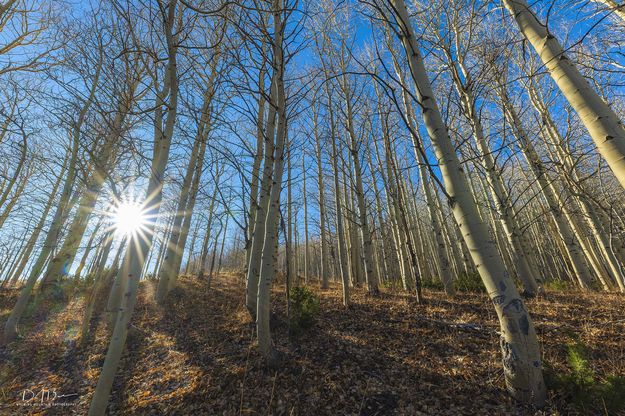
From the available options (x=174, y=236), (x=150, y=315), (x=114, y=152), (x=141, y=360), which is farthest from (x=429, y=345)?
(x=114, y=152)

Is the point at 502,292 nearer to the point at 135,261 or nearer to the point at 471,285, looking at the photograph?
the point at 135,261

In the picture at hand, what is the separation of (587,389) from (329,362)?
2.64 meters

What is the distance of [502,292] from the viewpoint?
2051 mm

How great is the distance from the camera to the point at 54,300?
8.84 metres

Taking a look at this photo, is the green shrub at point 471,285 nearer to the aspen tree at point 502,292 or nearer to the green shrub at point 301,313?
the green shrub at point 301,313

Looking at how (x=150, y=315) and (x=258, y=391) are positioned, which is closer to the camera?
(x=258, y=391)

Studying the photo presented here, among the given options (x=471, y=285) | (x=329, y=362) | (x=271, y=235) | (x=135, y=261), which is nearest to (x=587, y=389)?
(x=329, y=362)

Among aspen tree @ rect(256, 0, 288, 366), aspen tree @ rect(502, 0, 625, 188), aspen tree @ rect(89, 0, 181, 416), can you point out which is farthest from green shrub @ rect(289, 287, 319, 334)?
aspen tree @ rect(502, 0, 625, 188)

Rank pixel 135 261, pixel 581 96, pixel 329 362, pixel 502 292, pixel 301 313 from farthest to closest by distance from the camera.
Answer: pixel 301 313
pixel 329 362
pixel 135 261
pixel 581 96
pixel 502 292

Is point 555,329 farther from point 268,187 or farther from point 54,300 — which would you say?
point 54,300

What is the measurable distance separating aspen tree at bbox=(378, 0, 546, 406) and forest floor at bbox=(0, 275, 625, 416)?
0.24m

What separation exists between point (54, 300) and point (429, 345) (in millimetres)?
12597

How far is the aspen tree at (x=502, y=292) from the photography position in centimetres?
204

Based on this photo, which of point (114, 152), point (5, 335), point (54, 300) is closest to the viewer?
point (5, 335)
